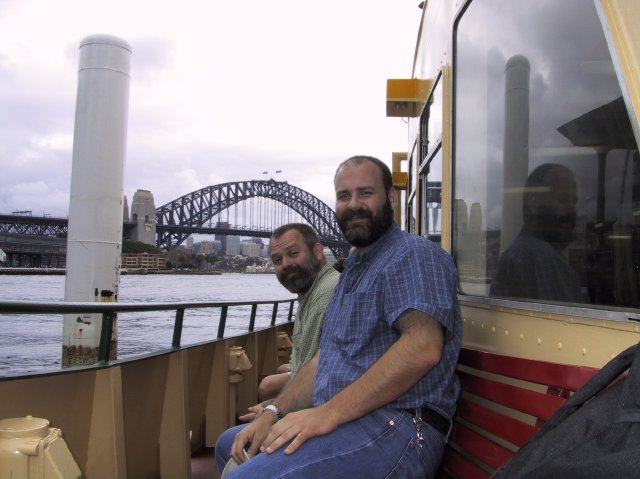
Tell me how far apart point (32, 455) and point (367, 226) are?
109 centimetres

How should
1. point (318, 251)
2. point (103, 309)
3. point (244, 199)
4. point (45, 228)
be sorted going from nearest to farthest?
1. point (103, 309)
2. point (318, 251)
3. point (45, 228)
4. point (244, 199)

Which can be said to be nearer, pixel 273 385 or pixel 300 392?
pixel 300 392

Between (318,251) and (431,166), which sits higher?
(431,166)

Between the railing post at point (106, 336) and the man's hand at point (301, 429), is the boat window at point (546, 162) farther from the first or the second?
the railing post at point (106, 336)

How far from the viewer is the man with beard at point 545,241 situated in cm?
145

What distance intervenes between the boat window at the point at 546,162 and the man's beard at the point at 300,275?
82 cm

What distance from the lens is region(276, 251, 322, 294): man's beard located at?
2770mm

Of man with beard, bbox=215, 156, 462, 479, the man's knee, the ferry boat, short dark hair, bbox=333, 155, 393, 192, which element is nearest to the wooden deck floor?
the ferry boat

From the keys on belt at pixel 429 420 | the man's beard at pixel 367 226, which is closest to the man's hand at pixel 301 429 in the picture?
the keys on belt at pixel 429 420

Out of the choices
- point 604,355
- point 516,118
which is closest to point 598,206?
point 604,355

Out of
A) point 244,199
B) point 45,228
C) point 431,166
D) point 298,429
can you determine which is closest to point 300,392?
point 298,429

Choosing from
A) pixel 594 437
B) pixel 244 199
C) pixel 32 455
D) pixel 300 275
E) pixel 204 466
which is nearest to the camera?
pixel 594 437

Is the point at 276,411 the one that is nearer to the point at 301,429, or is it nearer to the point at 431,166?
the point at 301,429

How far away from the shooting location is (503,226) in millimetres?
1809
